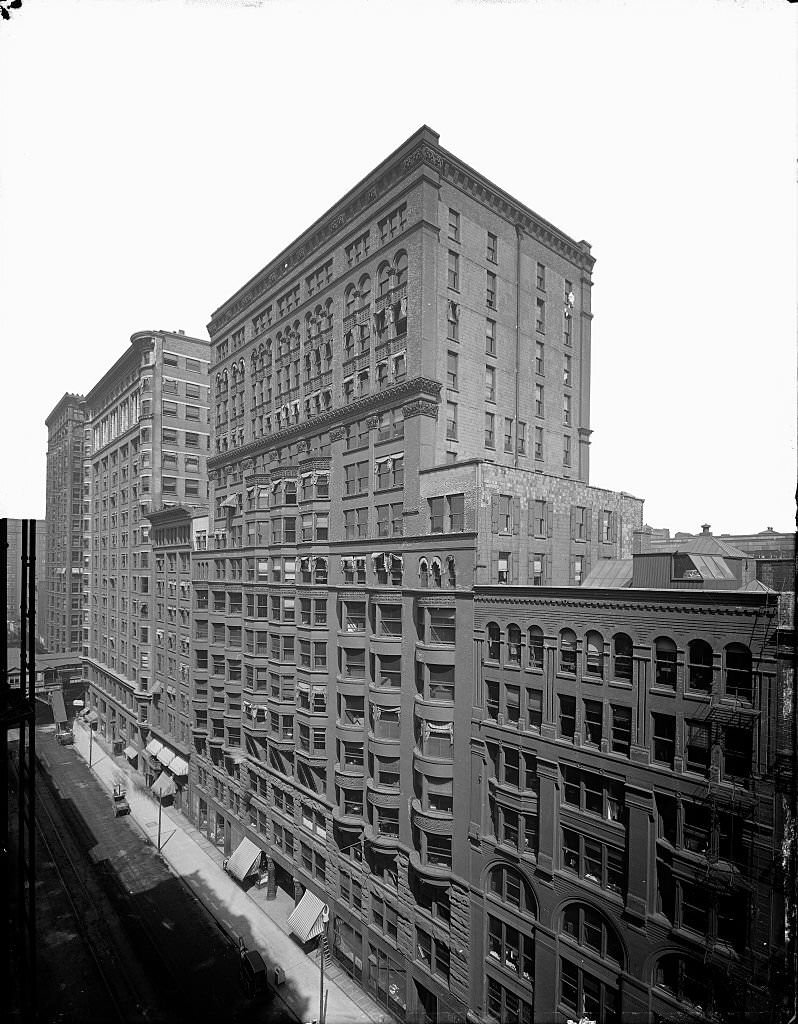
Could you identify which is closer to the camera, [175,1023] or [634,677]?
[634,677]

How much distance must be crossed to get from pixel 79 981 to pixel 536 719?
28.4 metres

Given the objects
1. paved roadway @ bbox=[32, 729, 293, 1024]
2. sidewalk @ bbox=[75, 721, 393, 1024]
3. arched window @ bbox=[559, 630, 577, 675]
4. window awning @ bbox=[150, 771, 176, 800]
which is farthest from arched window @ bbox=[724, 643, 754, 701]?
window awning @ bbox=[150, 771, 176, 800]

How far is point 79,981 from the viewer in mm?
28984

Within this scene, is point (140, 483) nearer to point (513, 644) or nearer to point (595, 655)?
point (513, 644)

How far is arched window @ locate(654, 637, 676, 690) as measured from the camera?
19.7 meters

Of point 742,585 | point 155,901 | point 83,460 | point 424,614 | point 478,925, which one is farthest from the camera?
point 83,460

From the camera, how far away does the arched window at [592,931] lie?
21.0m

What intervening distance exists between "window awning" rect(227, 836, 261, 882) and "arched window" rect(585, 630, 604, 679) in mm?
29688

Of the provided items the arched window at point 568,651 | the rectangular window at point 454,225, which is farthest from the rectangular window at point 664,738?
the rectangular window at point 454,225

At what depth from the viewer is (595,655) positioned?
71.8ft

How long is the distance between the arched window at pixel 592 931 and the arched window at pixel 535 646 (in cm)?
934

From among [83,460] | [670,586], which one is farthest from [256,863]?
[83,460]

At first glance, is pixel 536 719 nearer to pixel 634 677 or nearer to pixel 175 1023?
pixel 634 677

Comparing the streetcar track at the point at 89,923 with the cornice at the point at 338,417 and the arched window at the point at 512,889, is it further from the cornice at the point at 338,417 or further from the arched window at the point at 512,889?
the cornice at the point at 338,417
